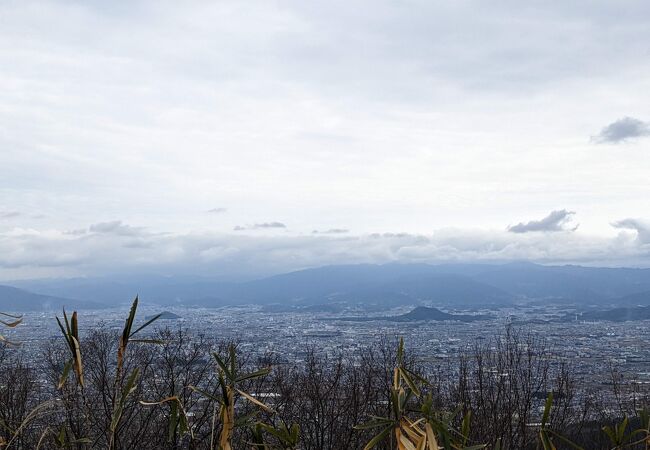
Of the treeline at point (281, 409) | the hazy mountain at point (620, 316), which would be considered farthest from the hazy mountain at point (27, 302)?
the treeline at point (281, 409)

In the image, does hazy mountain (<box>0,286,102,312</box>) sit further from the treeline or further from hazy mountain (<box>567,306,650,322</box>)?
the treeline

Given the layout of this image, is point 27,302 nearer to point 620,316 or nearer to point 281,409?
point 620,316

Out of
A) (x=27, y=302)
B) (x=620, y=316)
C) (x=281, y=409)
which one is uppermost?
(x=27, y=302)

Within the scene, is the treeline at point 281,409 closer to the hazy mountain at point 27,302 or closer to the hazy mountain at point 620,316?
the hazy mountain at point 620,316

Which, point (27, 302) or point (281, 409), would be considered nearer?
point (281, 409)

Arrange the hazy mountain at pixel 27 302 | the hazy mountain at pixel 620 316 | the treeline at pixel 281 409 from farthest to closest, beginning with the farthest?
the hazy mountain at pixel 27 302, the hazy mountain at pixel 620 316, the treeline at pixel 281 409

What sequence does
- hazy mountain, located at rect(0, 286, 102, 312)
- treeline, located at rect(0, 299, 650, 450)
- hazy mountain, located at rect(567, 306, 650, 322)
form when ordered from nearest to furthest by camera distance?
1. treeline, located at rect(0, 299, 650, 450)
2. hazy mountain, located at rect(567, 306, 650, 322)
3. hazy mountain, located at rect(0, 286, 102, 312)

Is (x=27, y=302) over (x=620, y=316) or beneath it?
over

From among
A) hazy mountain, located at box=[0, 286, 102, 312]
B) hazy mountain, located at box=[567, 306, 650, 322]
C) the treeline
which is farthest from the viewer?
hazy mountain, located at box=[0, 286, 102, 312]

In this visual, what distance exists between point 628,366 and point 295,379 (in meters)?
29.4

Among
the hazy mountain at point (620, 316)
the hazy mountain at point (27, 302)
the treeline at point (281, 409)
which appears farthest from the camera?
A: the hazy mountain at point (27, 302)

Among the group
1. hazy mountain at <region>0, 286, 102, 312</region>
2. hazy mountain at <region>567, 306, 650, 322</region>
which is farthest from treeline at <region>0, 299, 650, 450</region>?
hazy mountain at <region>0, 286, 102, 312</region>

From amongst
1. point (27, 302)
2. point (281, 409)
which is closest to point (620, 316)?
point (281, 409)

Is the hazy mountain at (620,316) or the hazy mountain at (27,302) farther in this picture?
the hazy mountain at (27,302)
